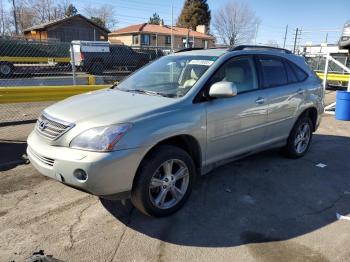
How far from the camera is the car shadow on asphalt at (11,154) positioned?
5071mm

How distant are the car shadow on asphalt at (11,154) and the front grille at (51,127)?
5.38 feet

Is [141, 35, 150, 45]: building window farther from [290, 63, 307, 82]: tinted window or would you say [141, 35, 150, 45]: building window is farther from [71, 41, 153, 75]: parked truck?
[290, 63, 307, 82]: tinted window

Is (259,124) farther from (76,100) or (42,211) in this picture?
(42,211)

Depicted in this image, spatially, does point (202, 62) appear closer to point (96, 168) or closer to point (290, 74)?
point (290, 74)

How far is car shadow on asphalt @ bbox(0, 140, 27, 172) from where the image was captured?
5.07 meters

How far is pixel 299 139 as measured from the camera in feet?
18.6

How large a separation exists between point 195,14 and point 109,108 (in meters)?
63.6

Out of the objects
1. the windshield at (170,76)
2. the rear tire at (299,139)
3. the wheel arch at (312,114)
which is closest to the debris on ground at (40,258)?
the windshield at (170,76)

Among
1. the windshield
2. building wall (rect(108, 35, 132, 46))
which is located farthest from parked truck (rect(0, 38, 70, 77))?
building wall (rect(108, 35, 132, 46))

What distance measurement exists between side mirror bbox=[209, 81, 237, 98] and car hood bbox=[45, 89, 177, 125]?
47 cm

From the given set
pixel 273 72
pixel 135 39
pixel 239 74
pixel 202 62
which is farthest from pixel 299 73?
pixel 135 39

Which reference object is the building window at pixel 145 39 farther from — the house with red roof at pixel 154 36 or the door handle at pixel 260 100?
the door handle at pixel 260 100

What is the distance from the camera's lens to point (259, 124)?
4.65 meters

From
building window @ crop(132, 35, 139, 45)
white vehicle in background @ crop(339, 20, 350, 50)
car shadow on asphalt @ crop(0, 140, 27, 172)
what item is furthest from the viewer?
building window @ crop(132, 35, 139, 45)
